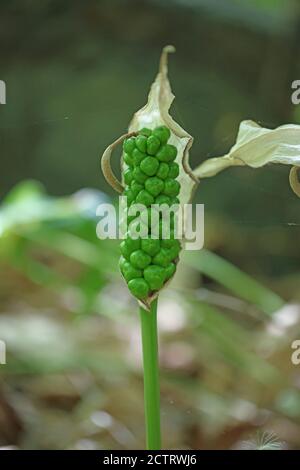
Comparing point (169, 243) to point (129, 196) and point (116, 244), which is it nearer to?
point (129, 196)

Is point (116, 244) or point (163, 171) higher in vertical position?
point (116, 244)

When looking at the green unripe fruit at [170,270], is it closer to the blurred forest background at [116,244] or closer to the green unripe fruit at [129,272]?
the green unripe fruit at [129,272]

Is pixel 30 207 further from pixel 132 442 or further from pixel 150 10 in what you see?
pixel 150 10

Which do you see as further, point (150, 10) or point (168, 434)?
point (150, 10)

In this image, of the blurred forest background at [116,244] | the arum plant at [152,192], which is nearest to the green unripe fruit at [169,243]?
the arum plant at [152,192]

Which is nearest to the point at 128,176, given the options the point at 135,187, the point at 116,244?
the point at 135,187
